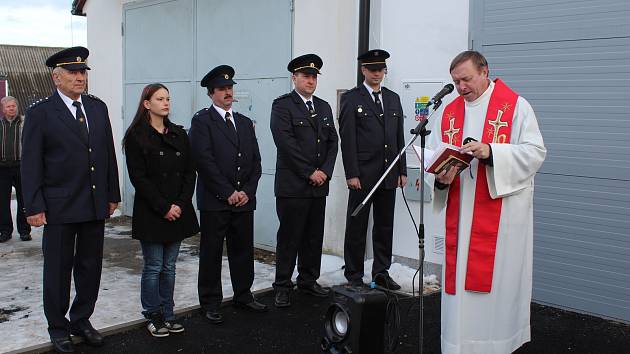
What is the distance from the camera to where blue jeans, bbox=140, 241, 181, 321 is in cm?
462

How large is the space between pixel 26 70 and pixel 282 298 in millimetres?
29534

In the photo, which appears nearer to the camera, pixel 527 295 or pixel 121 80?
pixel 527 295

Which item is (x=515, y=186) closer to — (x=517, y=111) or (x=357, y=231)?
(x=517, y=111)

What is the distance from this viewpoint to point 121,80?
9734 mm

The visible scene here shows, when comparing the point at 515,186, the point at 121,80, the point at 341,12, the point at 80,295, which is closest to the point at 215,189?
the point at 80,295

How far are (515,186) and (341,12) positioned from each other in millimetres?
3656

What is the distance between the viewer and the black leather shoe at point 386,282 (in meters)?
5.47

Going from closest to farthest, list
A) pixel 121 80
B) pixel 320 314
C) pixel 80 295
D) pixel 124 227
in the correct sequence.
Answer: pixel 80 295 → pixel 320 314 → pixel 124 227 → pixel 121 80

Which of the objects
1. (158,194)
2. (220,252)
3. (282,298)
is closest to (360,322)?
(158,194)

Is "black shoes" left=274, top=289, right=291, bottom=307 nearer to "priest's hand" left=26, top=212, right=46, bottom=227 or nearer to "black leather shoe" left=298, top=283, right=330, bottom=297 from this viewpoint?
"black leather shoe" left=298, top=283, right=330, bottom=297

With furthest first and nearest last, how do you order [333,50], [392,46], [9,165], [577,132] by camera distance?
[9,165] → [333,50] → [392,46] → [577,132]

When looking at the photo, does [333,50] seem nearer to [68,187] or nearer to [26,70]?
[68,187]

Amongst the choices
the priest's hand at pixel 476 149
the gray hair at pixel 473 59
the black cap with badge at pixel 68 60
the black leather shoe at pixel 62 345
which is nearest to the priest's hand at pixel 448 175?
the priest's hand at pixel 476 149

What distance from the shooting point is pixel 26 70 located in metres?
31.0
